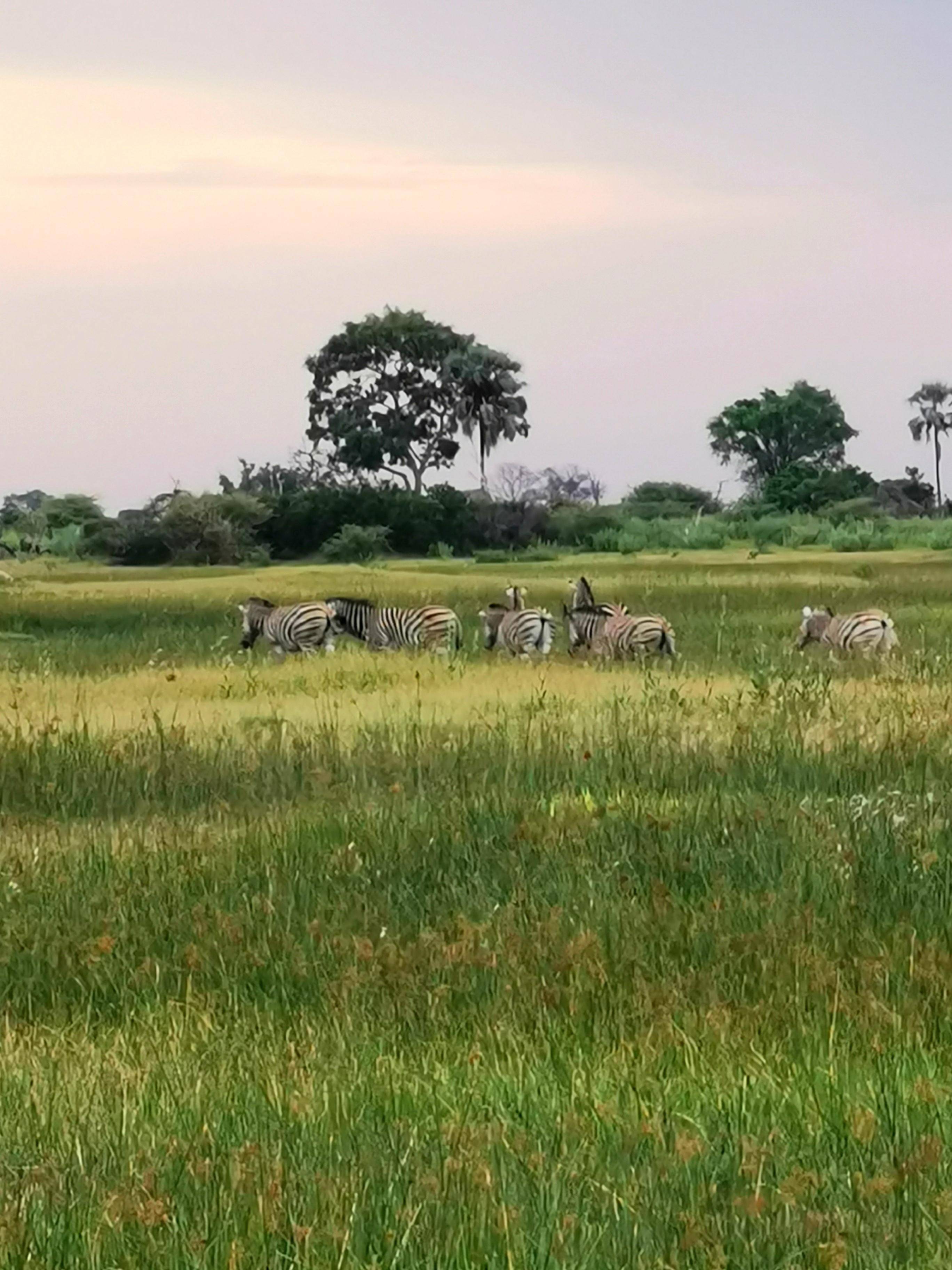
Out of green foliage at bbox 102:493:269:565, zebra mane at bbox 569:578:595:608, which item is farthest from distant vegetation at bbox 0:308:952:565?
zebra mane at bbox 569:578:595:608

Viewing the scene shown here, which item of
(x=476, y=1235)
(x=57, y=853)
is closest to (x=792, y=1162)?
(x=476, y=1235)

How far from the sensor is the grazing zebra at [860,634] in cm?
2083

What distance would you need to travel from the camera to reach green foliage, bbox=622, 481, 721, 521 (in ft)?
307

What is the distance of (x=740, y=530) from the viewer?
68938 mm

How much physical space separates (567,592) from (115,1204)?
3347 cm

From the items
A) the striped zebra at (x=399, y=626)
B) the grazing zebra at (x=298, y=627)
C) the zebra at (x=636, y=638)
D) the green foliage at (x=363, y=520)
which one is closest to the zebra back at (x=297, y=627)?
the grazing zebra at (x=298, y=627)

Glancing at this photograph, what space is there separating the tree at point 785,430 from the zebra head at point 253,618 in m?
84.7

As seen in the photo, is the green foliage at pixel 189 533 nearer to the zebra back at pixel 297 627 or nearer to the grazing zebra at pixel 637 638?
the zebra back at pixel 297 627

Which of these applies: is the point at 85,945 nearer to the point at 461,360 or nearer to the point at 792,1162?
the point at 792,1162

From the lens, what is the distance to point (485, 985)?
631 cm

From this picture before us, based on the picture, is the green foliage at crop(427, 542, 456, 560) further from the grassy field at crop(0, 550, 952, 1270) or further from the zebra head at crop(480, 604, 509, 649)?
the grassy field at crop(0, 550, 952, 1270)

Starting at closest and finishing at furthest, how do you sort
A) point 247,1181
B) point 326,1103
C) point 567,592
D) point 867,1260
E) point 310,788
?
point 867,1260
point 247,1181
point 326,1103
point 310,788
point 567,592

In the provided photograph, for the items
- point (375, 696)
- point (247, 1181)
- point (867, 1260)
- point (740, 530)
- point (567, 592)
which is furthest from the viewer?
point (740, 530)

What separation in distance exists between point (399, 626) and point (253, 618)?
7.42 feet
